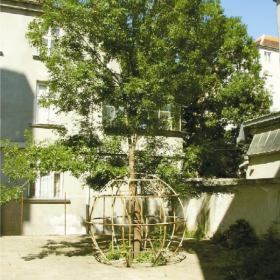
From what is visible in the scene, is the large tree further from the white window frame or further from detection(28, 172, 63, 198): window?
the white window frame

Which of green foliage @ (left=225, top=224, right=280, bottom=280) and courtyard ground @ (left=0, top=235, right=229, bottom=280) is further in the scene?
courtyard ground @ (left=0, top=235, right=229, bottom=280)

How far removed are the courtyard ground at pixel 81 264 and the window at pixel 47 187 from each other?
250 centimetres

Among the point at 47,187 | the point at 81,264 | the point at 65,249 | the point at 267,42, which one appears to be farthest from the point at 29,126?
the point at 267,42

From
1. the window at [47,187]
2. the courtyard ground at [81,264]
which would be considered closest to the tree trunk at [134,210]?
the courtyard ground at [81,264]

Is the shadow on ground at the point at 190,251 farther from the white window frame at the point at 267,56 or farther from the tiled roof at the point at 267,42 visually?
the tiled roof at the point at 267,42

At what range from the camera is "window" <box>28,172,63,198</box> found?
15.4 meters

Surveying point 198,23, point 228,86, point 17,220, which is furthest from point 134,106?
point 228,86

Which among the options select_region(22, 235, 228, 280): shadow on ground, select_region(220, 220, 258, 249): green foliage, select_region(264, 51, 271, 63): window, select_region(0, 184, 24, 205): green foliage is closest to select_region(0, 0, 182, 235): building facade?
select_region(22, 235, 228, 280): shadow on ground

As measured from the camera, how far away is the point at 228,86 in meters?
18.5

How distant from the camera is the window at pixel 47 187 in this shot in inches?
607

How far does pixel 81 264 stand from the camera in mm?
9430

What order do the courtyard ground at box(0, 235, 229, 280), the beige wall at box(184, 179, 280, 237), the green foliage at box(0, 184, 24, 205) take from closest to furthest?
the courtyard ground at box(0, 235, 229, 280) → the green foliage at box(0, 184, 24, 205) → the beige wall at box(184, 179, 280, 237)

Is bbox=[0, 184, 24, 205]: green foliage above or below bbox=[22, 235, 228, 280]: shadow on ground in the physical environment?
above

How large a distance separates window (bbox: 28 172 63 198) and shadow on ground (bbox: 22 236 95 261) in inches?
94.1
